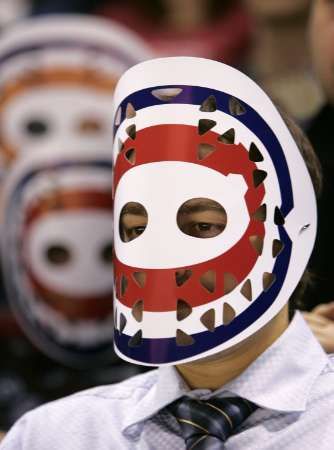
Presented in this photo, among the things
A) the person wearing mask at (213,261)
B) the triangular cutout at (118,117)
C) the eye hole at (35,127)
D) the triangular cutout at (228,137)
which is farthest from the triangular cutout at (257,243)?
the eye hole at (35,127)

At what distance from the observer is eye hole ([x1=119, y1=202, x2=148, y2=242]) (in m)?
1.18

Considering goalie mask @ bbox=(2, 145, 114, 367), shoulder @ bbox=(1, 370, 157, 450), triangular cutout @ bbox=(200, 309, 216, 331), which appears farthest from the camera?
goalie mask @ bbox=(2, 145, 114, 367)

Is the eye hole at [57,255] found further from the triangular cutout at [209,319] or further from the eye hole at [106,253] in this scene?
the triangular cutout at [209,319]

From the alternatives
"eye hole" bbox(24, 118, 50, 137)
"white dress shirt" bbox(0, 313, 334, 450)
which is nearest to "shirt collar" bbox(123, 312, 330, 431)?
"white dress shirt" bbox(0, 313, 334, 450)

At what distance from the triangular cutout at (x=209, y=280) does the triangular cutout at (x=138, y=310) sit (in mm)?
72

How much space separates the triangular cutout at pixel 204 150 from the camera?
3.82 ft

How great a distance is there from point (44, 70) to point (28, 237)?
13.2 inches

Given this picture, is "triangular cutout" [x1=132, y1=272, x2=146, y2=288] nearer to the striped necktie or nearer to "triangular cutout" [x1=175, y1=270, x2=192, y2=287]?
"triangular cutout" [x1=175, y1=270, x2=192, y2=287]

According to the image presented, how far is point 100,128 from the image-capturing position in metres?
2.18

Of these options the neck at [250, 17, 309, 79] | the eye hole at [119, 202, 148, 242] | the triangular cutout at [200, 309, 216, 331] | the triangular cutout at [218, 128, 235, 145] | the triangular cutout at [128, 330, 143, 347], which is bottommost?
the triangular cutout at [128, 330, 143, 347]

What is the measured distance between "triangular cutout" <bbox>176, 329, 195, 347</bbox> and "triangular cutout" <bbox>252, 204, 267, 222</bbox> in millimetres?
143

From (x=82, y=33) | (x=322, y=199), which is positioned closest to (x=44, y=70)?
(x=82, y=33)

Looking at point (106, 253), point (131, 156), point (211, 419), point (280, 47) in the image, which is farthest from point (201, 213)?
point (280, 47)

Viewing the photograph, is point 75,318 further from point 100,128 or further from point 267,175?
point 267,175
